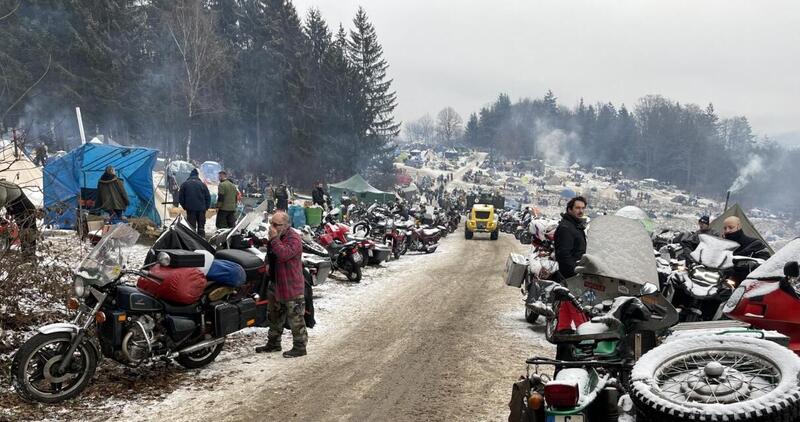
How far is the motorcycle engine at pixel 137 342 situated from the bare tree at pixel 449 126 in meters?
145

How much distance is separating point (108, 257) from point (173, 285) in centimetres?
62

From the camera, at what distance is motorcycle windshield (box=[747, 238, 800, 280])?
13.7 ft

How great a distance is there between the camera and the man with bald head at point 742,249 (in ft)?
20.9

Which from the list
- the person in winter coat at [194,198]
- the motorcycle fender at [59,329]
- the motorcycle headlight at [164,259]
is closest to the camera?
the motorcycle fender at [59,329]

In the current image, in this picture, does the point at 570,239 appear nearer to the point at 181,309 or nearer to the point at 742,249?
the point at 742,249

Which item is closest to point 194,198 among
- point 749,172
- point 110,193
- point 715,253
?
point 110,193

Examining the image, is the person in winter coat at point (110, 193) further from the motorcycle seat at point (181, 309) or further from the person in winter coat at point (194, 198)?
the motorcycle seat at point (181, 309)

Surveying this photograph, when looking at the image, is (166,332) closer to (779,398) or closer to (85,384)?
(85,384)

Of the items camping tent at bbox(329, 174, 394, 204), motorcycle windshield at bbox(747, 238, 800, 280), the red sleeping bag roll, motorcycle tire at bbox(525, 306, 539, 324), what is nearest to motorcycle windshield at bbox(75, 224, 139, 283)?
the red sleeping bag roll

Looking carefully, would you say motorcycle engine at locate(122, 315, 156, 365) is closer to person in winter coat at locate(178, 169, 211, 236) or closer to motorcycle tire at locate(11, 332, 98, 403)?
motorcycle tire at locate(11, 332, 98, 403)

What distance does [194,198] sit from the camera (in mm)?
13016

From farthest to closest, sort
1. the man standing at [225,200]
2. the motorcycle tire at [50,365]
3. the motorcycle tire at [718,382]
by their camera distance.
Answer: the man standing at [225,200] → the motorcycle tire at [50,365] → the motorcycle tire at [718,382]

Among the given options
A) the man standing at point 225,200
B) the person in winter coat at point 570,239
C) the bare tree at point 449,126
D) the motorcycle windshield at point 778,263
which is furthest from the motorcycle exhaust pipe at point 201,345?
the bare tree at point 449,126

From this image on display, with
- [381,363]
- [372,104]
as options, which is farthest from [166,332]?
[372,104]
